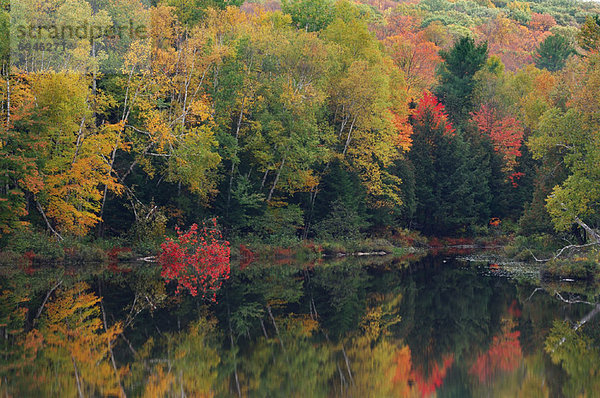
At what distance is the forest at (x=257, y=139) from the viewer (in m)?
36.5

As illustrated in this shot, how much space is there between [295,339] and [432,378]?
4.44 meters

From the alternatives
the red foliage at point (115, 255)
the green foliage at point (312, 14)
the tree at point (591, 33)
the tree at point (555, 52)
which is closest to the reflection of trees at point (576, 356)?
the red foliage at point (115, 255)

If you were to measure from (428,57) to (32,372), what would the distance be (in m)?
68.4

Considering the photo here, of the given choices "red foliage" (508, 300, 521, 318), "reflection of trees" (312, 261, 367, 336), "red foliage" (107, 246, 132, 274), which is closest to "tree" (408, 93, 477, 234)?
"reflection of trees" (312, 261, 367, 336)

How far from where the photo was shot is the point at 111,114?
44.2 m

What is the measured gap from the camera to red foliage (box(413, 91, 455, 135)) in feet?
200

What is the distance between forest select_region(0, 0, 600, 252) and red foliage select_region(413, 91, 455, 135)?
16 cm

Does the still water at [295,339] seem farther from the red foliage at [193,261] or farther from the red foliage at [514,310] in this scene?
the red foliage at [193,261]

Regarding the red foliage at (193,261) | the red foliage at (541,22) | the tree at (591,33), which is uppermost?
the tree at (591,33)

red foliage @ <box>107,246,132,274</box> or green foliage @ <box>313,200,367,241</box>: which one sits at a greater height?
red foliage @ <box>107,246,132,274</box>

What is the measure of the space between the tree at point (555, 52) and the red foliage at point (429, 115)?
4348 cm

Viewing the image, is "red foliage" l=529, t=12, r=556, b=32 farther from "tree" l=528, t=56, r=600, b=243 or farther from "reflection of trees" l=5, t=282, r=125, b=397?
"reflection of trees" l=5, t=282, r=125, b=397

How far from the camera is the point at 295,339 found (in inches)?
707

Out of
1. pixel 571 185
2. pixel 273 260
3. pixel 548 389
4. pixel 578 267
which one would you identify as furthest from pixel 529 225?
pixel 548 389
